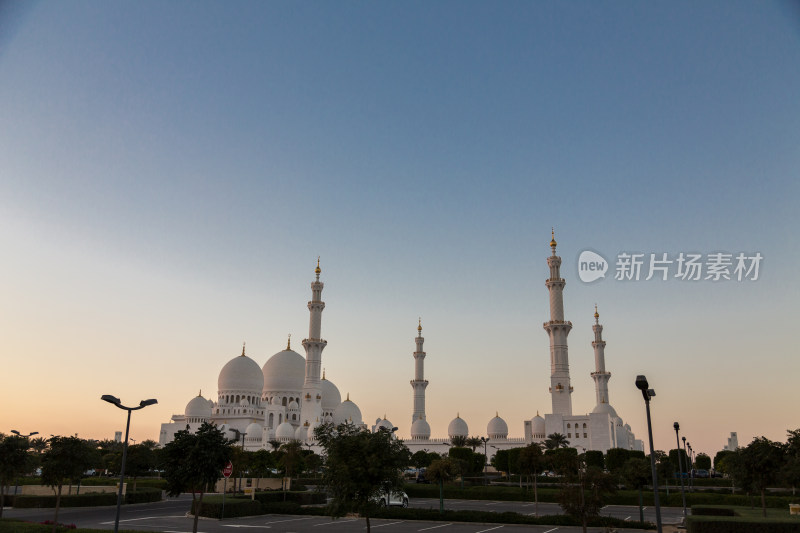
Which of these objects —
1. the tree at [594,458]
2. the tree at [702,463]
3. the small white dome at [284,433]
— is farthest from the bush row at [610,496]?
the tree at [702,463]

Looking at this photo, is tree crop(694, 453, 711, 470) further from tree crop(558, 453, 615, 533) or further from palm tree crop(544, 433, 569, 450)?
tree crop(558, 453, 615, 533)

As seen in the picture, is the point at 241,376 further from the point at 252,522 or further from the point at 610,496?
the point at 252,522

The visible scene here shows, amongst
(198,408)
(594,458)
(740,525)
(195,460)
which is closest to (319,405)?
(198,408)

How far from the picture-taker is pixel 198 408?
361ft

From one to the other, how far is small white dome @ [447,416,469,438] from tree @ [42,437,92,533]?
86.1 m

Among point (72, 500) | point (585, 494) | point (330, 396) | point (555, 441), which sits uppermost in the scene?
point (330, 396)

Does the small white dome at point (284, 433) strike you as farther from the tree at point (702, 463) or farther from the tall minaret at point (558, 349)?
Answer: the tree at point (702, 463)

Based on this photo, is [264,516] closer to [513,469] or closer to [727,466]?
[727,466]

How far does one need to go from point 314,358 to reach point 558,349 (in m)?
37.7

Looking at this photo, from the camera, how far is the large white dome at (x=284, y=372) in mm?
113188

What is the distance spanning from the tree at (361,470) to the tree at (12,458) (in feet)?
52.1

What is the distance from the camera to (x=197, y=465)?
24.8 meters

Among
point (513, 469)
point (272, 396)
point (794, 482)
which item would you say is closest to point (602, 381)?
point (513, 469)

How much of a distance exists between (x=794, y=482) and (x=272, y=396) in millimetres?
94236
